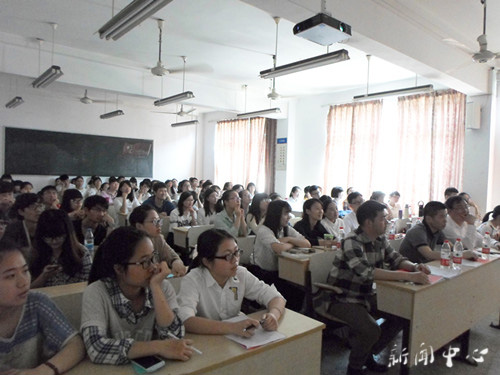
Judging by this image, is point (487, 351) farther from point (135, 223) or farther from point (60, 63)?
→ point (60, 63)

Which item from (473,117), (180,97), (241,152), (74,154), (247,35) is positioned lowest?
(74,154)

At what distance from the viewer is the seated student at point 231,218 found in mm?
4434

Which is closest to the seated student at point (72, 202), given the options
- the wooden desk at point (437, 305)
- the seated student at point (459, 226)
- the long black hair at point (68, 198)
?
the long black hair at point (68, 198)

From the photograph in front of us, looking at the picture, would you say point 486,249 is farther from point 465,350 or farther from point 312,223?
point 312,223

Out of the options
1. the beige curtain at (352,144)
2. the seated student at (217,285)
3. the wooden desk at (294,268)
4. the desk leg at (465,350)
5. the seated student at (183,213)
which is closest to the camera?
the seated student at (217,285)

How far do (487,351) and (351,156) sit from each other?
5224mm

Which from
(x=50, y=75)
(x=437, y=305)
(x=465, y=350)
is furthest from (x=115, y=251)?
(x=50, y=75)

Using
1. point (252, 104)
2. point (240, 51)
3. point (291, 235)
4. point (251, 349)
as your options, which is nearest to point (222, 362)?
point (251, 349)

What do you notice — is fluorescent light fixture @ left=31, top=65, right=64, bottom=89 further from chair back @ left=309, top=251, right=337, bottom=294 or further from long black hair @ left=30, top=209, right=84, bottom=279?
chair back @ left=309, top=251, right=337, bottom=294

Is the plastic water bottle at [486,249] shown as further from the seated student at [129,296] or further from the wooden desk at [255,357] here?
the seated student at [129,296]

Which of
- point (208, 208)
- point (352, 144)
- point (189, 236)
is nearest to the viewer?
point (189, 236)

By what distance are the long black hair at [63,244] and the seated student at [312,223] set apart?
2413mm

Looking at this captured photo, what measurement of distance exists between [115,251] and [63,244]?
846 mm

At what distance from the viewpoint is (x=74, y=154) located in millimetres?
9484
